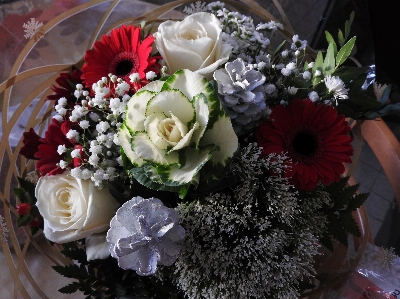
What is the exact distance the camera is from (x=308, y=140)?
0.55m

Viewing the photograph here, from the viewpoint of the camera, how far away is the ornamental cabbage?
17.5 inches

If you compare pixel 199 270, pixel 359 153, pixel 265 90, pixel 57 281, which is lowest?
pixel 57 281

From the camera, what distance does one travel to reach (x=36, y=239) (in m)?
0.74

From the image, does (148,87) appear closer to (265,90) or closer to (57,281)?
(265,90)

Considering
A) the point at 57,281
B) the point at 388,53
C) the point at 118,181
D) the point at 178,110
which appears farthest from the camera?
the point at 388,53

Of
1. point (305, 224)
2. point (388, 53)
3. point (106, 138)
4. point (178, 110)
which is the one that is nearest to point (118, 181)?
point (106, 138)

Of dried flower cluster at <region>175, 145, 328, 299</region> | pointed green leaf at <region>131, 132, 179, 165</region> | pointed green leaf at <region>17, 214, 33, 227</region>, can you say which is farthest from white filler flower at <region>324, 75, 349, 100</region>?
pointed green leaf at <region>17, 214, 33, 227</region>

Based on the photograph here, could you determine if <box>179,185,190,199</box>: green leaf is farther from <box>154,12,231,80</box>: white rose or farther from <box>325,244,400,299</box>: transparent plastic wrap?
<box>325,244,400,299</box>: transparent plastic wrap

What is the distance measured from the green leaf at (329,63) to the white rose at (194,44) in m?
0.15

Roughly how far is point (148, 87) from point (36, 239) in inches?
17.3

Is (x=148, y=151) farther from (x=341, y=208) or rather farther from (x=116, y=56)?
(x=341, y=208)

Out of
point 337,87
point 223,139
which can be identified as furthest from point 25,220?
point 337,87

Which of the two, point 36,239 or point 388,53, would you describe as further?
point 388,53

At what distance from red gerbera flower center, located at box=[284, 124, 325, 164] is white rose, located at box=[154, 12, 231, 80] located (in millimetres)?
147
